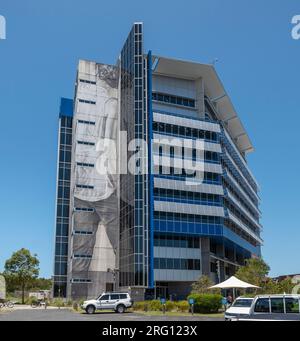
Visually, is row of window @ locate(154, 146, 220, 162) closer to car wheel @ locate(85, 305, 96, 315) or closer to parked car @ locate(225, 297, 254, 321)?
car wheel @ locate(85, 305, 96, 315)

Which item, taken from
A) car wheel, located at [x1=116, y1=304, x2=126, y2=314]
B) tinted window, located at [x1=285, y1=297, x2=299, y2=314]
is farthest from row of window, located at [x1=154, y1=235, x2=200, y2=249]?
tinted window, located at [x1=285, y1=297, x2=299, y2=314]

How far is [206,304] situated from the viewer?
1491 inches

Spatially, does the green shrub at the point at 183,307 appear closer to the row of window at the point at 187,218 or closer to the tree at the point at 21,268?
the row of window at the point at 187,218

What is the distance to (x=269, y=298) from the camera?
722 inches

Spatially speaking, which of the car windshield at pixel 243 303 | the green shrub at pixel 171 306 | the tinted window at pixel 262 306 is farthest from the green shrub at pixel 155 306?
the tinted window at pixel 262 306

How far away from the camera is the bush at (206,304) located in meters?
37.9

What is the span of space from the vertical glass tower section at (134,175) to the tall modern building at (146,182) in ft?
0.53

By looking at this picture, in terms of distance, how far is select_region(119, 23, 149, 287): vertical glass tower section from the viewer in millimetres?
64938

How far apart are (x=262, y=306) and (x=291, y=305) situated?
120cm

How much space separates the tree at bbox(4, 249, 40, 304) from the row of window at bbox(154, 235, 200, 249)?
28.3 metres

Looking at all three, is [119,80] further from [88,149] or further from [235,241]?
[235,241]

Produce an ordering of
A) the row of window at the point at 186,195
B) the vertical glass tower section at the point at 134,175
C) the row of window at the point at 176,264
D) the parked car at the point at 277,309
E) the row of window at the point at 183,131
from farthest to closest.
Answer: the row of window at the point at 183,131 < the row of window at the point at 186,195 < the row of window at the point at 176,264 < the vertical glass tower section at the point at 134,175 < the parked car at the point at 277,309
